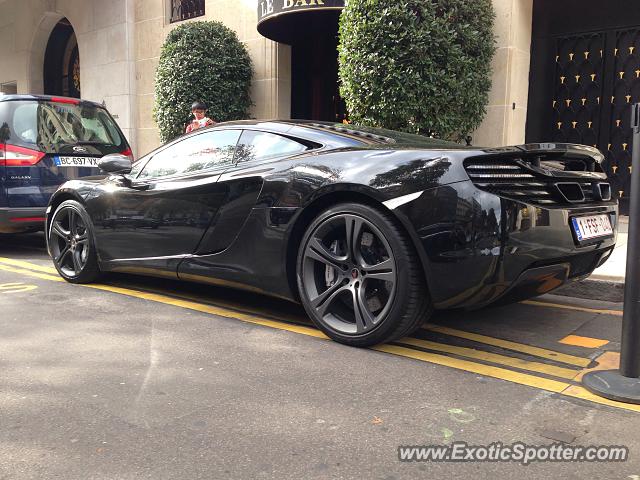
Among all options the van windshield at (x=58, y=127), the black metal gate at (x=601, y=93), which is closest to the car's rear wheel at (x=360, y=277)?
the van windshield at (x=58, y=127)

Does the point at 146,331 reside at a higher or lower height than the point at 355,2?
lower

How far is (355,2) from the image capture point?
6.89 m

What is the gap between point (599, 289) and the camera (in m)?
4.62

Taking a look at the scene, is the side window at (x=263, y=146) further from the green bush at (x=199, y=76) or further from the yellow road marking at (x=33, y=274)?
the green bush at (x=199, y=76)

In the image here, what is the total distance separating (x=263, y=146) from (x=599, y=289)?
284 cm

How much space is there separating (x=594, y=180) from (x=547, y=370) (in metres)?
1.20

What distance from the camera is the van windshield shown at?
641 centimetres

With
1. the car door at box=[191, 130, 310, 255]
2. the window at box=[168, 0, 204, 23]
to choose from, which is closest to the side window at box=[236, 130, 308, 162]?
the car door at box=[191, 130, 310, 255]

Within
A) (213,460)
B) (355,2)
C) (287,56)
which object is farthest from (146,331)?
(287,56)

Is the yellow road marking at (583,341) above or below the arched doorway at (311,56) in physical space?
below

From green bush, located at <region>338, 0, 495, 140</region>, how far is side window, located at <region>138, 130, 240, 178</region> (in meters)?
3.18

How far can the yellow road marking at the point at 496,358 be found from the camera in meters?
3.00

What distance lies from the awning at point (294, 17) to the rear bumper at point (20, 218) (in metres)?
4.43

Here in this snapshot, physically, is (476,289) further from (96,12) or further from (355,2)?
(96,12)
